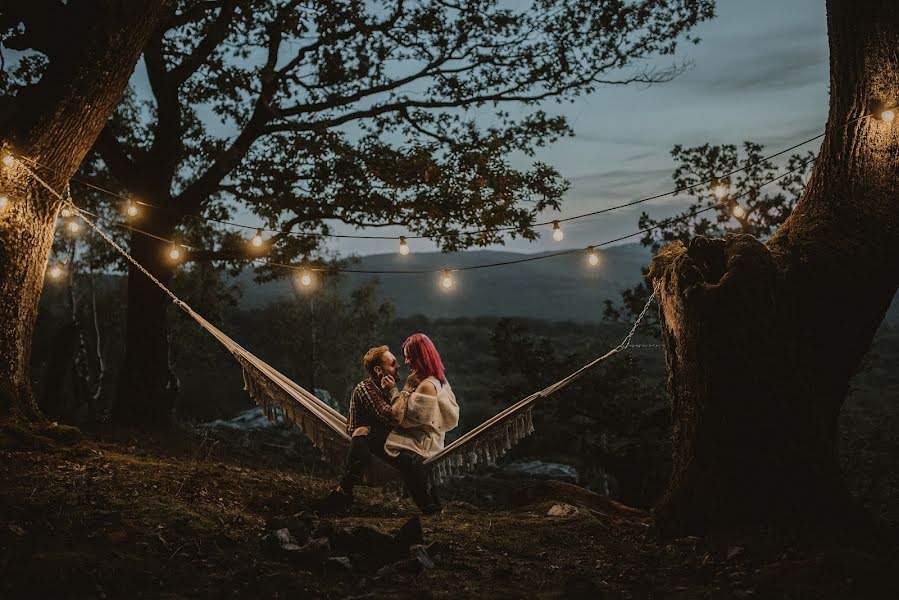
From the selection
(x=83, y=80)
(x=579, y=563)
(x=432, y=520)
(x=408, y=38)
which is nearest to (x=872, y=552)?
(x=579, y=563)

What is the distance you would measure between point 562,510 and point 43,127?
4475mm

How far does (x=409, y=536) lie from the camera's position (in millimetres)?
3004

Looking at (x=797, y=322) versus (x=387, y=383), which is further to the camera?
(x=387, y=383)

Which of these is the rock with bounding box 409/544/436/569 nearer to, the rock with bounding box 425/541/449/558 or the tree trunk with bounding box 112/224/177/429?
the rock with bounding box 425/541/449/558

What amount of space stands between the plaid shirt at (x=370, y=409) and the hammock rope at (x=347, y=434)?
15 centimetres

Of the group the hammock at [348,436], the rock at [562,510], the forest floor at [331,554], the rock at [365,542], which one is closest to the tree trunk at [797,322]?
the forest floor at [331,554]

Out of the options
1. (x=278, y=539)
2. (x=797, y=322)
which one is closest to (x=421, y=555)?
(x=278, y=539)

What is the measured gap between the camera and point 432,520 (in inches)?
153

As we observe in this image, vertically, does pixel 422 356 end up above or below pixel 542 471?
above

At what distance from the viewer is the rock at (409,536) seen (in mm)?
2977

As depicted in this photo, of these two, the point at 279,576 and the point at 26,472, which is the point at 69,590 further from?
the point at 26,472

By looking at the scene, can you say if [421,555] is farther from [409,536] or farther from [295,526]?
[295,526]

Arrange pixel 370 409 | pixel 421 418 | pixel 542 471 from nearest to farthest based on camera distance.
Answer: pixel 421 418 < pixel 370 409 < pixel 542 471

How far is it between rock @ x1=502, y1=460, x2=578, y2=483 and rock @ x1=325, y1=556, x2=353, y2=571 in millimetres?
7956
